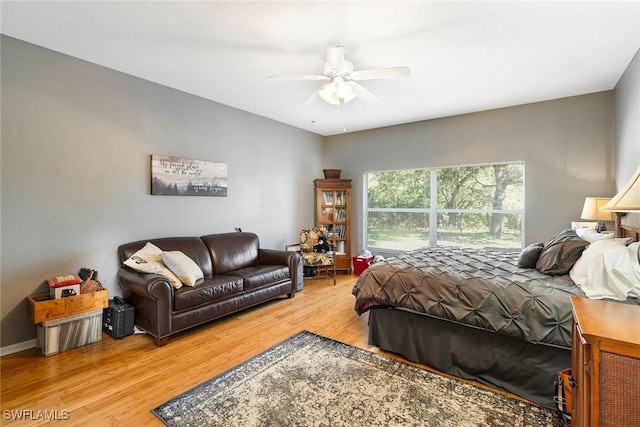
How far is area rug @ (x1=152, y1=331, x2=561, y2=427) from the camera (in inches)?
71.6

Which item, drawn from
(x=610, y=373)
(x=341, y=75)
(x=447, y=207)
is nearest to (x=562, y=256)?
(x=610, y=373)

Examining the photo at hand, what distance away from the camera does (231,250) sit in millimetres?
4094

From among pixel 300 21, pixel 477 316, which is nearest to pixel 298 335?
pixel 477 316

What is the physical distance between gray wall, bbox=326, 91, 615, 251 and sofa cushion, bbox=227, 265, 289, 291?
3.01 m

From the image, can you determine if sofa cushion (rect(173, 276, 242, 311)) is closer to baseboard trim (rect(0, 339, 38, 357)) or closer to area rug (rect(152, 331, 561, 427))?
area rug (rect(152, 331, 561, 427))

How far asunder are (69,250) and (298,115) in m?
3.51

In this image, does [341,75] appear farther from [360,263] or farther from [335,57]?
[360,263]

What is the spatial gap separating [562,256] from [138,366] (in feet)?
11.8

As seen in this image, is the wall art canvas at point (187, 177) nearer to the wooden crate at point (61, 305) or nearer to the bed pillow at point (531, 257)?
the wooden crate at point (61, 305)

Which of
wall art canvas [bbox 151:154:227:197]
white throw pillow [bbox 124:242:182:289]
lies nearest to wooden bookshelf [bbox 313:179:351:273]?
wall art canvas [bbox 151:154:227:197]

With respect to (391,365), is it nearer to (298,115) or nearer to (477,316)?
(477,316)

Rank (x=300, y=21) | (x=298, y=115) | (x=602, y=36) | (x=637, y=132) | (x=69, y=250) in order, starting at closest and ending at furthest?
1. (x=300, y=21)
2. (x=602, y=36)
3. (x=637, y=132)
4. (x=69, y=250)
5. (x=298, y=115)

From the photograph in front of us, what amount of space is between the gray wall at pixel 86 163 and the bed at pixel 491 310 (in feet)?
8.84

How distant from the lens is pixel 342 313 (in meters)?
3.61
